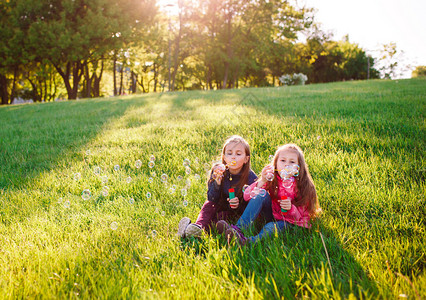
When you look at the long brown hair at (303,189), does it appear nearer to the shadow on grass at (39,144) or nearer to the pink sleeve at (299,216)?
the pink sleeve at (299,216)

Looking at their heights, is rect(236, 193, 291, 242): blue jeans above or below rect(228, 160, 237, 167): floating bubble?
below

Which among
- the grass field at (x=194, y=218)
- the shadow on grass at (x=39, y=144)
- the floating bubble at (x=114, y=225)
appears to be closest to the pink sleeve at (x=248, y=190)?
the grass field at (x=194, y=218)

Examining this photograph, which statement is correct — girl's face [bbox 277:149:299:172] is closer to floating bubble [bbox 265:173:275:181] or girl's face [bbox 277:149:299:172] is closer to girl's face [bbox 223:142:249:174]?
floating bubble [bbox 265:173:275:181]

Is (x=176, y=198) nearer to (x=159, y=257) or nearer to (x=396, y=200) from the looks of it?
(x=159, y=257)

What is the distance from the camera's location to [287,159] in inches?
110

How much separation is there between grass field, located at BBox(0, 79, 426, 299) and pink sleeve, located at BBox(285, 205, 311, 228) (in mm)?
93

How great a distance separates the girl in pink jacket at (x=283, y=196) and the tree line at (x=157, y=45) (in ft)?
80.8

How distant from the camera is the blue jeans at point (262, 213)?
2.47m

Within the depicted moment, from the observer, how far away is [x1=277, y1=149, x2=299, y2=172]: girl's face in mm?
2781

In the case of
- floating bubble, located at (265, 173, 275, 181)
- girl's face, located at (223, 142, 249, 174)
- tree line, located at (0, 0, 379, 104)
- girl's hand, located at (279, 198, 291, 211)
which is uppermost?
tree line, located at (0, 0, 379, 104)

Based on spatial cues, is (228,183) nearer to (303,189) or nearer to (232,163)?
(232,163)

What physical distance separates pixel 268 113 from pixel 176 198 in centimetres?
439

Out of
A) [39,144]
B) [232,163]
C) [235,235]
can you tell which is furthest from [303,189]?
[39,144]

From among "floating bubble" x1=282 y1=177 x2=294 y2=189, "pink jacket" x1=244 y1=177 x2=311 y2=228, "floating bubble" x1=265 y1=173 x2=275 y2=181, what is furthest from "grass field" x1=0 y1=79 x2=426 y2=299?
"floating bubble" x1=265 y1=173 x2=275 y2=181
